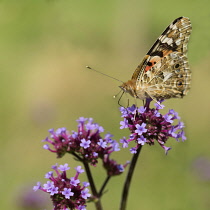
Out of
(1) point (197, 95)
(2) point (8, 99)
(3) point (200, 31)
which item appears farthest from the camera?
(2) point (8, 99)

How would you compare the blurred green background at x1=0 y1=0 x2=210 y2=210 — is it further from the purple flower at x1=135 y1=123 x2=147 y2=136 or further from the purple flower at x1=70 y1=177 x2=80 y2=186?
the purple flower at x1=70 y1=177 x2=80 y2=186

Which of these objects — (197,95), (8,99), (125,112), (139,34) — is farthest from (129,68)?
(125,112)

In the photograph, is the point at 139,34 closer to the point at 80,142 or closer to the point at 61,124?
the point at 61,124

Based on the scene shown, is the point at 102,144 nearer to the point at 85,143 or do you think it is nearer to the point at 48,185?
the point at 85,143

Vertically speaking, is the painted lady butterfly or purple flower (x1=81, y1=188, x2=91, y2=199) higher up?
the painted lady butterfly

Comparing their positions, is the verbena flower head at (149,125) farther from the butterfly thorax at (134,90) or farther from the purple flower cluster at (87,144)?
the butterfly thorax at (134,90)

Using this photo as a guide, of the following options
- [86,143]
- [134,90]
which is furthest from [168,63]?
[86,143]

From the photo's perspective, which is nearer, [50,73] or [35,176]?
[35,176]

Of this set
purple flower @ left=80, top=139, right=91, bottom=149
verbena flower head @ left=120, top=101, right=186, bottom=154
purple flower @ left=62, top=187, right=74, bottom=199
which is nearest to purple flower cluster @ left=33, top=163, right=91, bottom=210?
purple flower @ left=62, top=187, right=74, bottom=199
